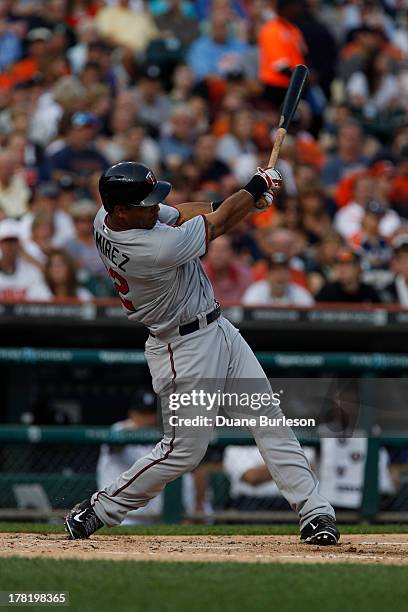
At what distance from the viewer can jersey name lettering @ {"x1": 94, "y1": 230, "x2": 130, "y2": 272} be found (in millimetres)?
5902

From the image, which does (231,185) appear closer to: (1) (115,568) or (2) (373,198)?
(2) (373,198)

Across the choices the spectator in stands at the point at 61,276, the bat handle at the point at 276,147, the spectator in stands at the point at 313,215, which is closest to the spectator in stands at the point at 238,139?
the spectator in stands at the point at 313,215

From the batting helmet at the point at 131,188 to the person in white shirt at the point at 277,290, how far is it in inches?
156

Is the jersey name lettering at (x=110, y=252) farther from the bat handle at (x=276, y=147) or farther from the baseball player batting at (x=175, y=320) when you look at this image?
the bat handle at (x=276, y=147)

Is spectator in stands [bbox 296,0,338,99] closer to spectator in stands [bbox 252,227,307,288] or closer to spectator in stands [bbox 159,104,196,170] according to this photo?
spectator in stands [bbox 159,104,196,170]

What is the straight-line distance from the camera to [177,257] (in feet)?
19.1

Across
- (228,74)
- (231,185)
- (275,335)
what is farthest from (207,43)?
(275,335)

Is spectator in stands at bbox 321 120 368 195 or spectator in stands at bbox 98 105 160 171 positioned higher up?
spectator in stands at bbox 98 105 160 171

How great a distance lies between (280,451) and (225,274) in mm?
3933

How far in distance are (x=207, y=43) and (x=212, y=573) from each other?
31.8 feet

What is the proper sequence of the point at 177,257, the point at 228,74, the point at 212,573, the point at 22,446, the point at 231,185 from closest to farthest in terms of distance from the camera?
1. the point at 212,573
2. the point at 177,257
3. the point at 22,446
4. the point at 231,185
5. the point at 228,74

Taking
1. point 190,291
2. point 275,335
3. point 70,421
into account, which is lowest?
point 70,421

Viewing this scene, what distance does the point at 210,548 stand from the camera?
631cm

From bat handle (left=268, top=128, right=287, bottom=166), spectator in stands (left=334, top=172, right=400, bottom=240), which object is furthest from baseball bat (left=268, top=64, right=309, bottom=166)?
spectator in stands (left=334, top=172, right=400, bottom=240)
